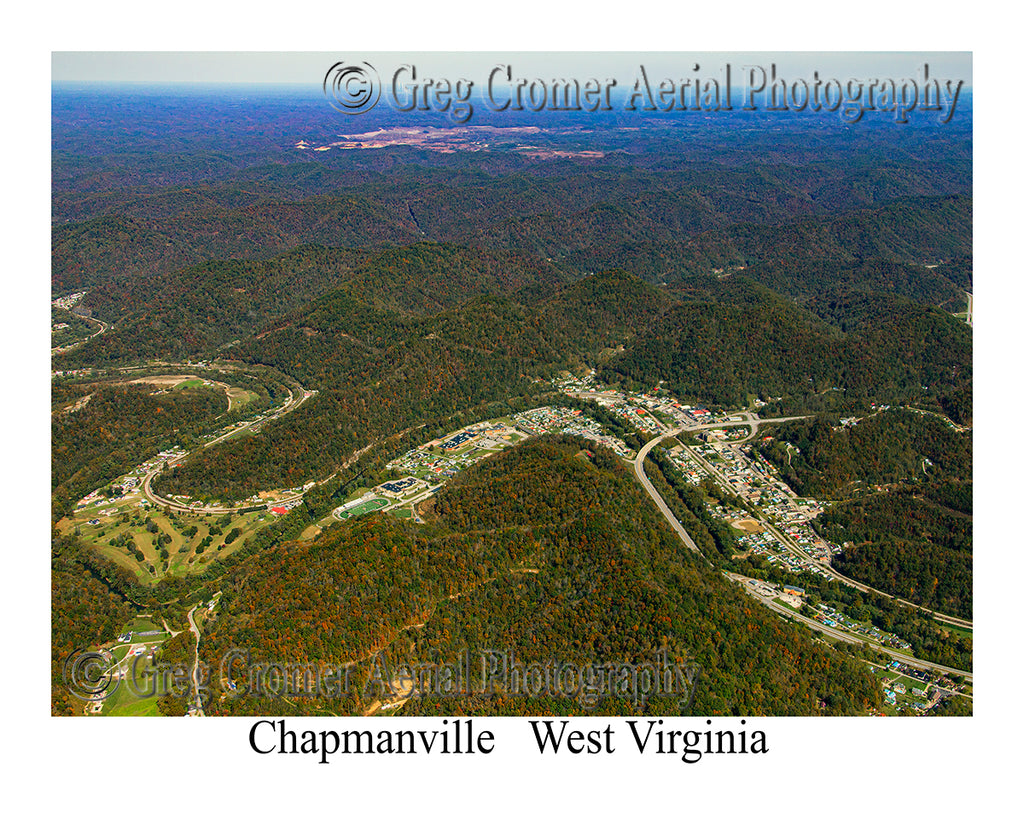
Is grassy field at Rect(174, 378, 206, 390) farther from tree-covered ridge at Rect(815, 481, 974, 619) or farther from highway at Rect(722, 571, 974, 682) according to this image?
tree-covered ridge at Rect(815, 481, 974, 619)

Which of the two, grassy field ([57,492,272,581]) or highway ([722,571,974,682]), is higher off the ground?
grassy field ([57,492,272,581])

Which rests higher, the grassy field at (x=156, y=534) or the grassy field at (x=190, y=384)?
the grassy field at (x=190, y=384)

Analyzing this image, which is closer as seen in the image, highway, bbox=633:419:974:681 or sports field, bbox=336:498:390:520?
A: highway, bbox=633:419:974:681

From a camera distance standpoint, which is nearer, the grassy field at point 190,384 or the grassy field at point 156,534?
the grassy field at point 156,534

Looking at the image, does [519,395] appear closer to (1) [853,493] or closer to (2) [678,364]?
(2) [678,364]

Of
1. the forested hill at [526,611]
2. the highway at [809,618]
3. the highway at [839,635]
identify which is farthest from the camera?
the highway at [809,618]

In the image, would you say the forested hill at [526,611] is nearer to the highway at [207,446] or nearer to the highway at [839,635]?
the highway at [839,635]

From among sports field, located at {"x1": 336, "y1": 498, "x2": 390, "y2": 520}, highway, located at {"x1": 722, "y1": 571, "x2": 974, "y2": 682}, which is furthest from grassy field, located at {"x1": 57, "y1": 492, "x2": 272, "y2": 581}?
highway, located at {"x1": 722, "y1": 571, "x2": 974, "y2": 682}

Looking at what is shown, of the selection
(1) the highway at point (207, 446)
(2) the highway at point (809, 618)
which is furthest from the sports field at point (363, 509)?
(2) the highway at point (809, 618)

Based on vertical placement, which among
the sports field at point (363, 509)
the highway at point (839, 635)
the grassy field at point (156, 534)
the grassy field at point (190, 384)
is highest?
the grassy field at point (190, 384)
